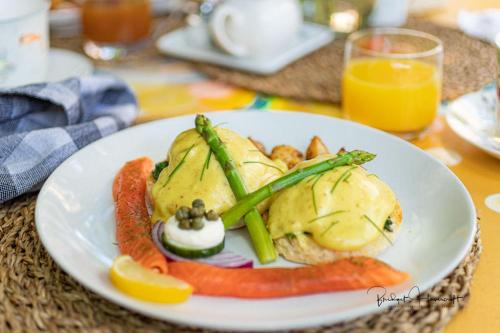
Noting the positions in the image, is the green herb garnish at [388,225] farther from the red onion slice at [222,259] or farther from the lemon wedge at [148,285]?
the lemon wedge at [148,285]

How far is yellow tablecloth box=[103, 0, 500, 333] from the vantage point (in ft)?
4.78

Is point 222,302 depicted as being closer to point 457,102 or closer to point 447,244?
point 447,244

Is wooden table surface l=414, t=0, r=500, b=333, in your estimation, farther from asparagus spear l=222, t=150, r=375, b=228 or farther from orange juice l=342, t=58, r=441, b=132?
asparagus spear l=222, t=150, r=375, b=228

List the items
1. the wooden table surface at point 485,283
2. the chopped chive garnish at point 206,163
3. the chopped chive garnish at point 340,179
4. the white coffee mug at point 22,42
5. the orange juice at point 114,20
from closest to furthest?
the wooden table surface at point 485,283 → the chopped chive garnish at point 340,179 → the chopped chive garnish at point 206,163 → the white coffee mug at point 22,42 → the orange juice at point 114,20

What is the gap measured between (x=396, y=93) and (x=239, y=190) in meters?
0.89

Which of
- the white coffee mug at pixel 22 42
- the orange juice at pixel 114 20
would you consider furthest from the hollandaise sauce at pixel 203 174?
the orange juice at pixel 114 20

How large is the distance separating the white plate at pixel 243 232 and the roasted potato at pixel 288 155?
0.50 feet

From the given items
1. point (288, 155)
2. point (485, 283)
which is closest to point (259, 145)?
point (288, 155)

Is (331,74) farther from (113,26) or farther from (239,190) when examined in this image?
(239,190)

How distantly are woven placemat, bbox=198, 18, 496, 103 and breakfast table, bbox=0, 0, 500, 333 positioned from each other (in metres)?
0.03

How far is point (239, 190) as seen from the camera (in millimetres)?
1594

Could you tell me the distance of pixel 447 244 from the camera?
1484 millimetres

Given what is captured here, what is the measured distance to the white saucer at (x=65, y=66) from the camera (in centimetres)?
252

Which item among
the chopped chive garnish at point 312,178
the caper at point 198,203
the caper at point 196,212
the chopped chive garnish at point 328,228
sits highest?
the caper at point 196,212
